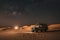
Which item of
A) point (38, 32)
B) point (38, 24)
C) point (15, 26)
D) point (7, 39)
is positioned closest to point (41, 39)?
point (7, 39)

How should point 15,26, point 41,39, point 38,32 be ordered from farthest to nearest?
point 15,26
point 38,32
point 41,39

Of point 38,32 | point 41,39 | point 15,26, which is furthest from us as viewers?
point 15,26

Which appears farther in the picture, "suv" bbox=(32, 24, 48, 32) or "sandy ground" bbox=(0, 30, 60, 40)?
"suv" bbox=(32, 24, 48, 32)

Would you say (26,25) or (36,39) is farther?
(26,25)

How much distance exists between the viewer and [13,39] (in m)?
26.4

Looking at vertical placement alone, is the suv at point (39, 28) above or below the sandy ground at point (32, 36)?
above

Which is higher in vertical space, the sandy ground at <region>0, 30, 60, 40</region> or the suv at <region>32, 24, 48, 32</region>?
the suv at <region>32, 24, 48, 32</region>

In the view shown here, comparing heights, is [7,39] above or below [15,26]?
below

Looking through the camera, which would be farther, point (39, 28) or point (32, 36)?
point (39, 28)

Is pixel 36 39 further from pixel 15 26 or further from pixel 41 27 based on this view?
pixel 15 26

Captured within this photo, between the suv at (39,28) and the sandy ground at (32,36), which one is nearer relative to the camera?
the sandy ground at (32,36)

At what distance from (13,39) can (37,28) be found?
361 inches

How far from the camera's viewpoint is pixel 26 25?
4503 cm

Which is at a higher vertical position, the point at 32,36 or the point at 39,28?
the point at 39,28
